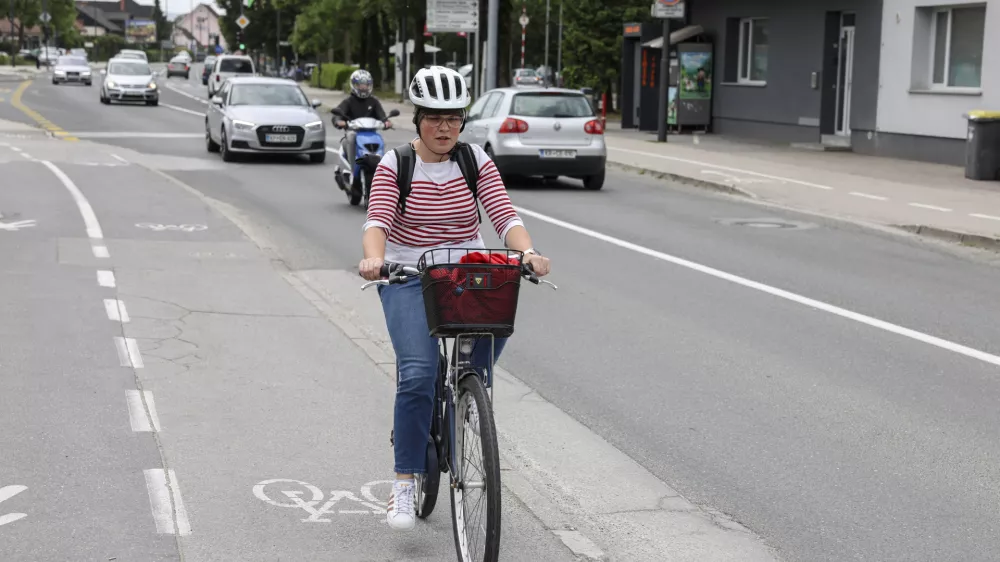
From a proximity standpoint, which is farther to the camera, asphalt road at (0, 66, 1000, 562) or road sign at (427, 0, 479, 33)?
road sign at (427, 0, 479, 33)

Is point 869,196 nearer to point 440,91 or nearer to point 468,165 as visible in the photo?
point 468,165

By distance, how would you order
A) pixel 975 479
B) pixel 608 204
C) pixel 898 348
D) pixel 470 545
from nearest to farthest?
pixel 470 545, pixel 975 479, pixel 898 348, pixel 608 204

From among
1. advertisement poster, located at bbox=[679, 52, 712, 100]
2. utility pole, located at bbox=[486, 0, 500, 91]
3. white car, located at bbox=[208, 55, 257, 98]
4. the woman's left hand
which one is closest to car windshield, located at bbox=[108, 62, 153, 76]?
white car, located at bbox=[208, 55, 257, 98]

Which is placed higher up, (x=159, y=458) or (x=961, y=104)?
(x=961, y=104)

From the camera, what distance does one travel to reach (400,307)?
192 inches

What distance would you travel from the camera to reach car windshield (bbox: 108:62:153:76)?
47.5 metres

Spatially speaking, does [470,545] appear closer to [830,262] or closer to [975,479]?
[975,479]

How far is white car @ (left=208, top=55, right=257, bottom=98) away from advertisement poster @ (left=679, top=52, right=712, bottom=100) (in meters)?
24.4

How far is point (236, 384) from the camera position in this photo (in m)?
7.85

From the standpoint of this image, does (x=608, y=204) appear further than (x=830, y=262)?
Yes

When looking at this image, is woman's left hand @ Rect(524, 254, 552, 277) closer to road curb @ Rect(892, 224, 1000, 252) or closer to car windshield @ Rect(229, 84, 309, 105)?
road curb @ Rect(892, 224, 1000, 252)

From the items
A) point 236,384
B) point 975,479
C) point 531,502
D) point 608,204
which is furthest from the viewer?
point 608,204

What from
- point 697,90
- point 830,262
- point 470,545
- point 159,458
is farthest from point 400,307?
point 697,90

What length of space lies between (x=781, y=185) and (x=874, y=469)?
1545cm
